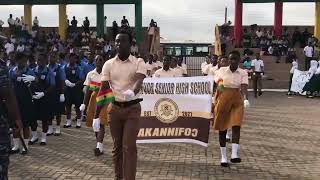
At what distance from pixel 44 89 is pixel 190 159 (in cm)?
350

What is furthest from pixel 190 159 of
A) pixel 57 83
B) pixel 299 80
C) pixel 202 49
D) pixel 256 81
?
pixel 202 49

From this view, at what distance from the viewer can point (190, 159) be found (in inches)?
381

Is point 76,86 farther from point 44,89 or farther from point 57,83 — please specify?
point 44,89

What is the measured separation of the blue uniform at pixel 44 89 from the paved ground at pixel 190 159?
696mm

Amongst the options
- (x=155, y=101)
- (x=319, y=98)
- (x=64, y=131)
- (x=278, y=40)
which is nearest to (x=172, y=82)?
(x=155, y=101)

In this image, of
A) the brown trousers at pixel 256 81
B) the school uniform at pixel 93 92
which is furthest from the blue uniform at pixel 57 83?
the brown trousers at pixel 256 81

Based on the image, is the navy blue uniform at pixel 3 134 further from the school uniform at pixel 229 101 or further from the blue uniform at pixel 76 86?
the blue uniform at pixel 76 86

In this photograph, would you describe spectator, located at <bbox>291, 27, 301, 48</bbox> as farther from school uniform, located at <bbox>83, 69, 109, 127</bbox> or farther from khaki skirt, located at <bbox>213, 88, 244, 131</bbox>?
khaki skirt, located at <bbox>213, 88, 244, 131</bbox>

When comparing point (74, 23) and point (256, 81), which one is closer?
point (256, 81)

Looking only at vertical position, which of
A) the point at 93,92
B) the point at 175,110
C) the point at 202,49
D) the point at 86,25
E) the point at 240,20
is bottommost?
the point at 175,110

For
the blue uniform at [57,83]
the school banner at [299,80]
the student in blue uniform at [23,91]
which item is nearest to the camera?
the student in blue uniform at [23,91]

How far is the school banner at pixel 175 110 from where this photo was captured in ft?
33.1

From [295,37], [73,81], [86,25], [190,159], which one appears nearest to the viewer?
[190,159]

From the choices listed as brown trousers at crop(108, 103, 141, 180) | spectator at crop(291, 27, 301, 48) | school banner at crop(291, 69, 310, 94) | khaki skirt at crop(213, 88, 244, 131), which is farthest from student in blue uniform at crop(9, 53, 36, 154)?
spectator at crop(291, 27, 301, 48)
